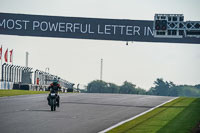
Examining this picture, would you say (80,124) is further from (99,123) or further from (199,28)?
(199,28)

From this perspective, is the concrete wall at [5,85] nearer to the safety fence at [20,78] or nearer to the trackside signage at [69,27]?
the safety fence at [20,78]

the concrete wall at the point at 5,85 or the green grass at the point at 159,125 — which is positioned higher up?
the concrete wall at the point at 5,85

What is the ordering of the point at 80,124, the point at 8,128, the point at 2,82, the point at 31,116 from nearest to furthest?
the point at 8,128 < the point at 80,124 < the point at 31,116 < the point at 2,82

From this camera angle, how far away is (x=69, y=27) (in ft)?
140

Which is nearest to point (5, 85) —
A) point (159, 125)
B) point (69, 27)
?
point (69, 27)

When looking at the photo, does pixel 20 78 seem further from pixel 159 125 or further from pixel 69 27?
pixel 159 125

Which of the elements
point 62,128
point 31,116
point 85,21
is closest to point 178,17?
point 85,21

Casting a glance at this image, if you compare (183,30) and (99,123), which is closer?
(99,123)

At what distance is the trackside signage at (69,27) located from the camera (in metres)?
42.4

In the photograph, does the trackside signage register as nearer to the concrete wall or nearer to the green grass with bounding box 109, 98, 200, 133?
the concrete wall

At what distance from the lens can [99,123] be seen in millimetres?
17203

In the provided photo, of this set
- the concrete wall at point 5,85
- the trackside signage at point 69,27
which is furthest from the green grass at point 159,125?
the concrete wall at point 5,85

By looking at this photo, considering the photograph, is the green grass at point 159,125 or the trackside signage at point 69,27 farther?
the trackside signage at point 69,27

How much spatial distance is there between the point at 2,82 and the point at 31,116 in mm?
32648
